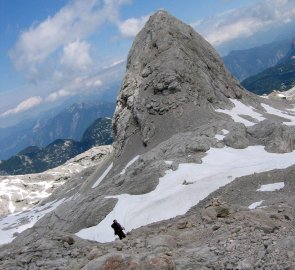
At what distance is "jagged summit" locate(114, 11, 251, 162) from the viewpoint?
3383 inches

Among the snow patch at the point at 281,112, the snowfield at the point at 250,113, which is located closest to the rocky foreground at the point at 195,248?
the snowfield at the point at 250,113

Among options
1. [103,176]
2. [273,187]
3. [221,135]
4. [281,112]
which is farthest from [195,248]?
[281,112]

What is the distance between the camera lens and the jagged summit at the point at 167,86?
8594 cm

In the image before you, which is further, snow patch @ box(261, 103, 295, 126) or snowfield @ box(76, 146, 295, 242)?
snow patch @ box(261, 103, 295, 126)

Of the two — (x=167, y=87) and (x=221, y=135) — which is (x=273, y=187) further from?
(x=167, y=87)

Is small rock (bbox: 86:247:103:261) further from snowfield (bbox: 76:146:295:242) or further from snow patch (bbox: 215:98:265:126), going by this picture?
snow patch (bbox: 215:98:265:126)

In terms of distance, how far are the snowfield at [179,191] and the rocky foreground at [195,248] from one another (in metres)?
15.5

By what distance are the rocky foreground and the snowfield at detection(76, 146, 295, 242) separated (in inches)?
608

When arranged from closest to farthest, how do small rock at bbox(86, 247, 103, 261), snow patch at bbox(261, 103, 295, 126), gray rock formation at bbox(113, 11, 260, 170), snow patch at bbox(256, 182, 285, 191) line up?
small rock at bbox(86, 247, 103, 261) < snow patch at bbox(256, 182, 285, 191) < gray rock formation at bbox(113, 11, 260, 170) < snow patch at bbox(261, 103, 295, 126)

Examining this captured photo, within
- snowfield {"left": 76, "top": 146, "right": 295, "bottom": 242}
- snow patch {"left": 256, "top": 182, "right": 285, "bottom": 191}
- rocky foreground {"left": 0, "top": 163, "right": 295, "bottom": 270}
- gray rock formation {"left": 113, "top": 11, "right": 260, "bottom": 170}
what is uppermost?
gray rock formation {"left": 113, "top": 11, "right": 260, "bottom": 170}

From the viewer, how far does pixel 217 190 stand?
149ft

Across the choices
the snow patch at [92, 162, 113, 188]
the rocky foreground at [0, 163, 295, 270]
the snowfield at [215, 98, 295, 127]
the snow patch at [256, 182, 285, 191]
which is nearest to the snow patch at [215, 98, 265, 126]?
the snowfield at [215, 98, 295, 127]

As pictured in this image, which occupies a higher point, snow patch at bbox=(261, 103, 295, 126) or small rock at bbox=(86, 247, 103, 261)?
small rock at bbox=(86, 247, 103, 261)

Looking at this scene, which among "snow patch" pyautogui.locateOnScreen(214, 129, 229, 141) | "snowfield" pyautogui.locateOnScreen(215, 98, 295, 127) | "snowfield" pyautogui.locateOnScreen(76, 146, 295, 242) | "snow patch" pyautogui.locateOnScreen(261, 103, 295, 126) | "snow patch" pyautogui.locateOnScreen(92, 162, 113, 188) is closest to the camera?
"snowfield" pyautogui.locateOnScreen(76, 146, 295, 242)
